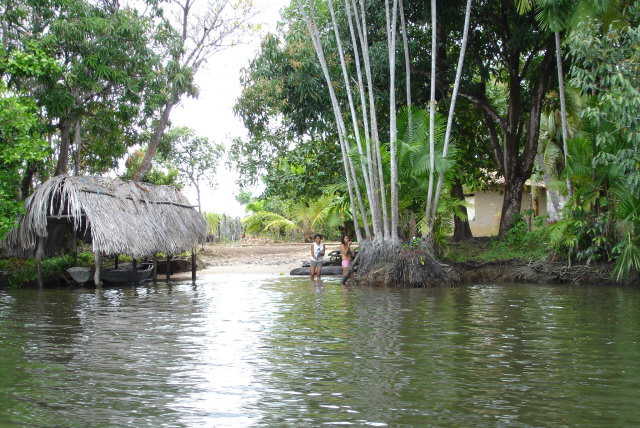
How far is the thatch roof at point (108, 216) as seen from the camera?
16.9 metres

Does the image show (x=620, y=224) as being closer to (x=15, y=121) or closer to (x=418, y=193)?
(x=418, y=193)

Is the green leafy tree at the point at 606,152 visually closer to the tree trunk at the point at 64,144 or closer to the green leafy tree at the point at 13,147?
the green leafy tree at the point at 13,147

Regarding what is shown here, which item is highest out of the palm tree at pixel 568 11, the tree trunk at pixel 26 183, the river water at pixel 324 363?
the palm tree at pixel 568 11

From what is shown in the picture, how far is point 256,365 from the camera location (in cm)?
705

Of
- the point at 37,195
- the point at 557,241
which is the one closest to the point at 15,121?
the point at 37,195

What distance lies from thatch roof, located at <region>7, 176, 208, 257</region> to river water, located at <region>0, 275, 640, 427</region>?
13.9ft

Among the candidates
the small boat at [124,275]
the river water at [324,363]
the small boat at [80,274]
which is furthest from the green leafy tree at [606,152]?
the small boat at [80,274]

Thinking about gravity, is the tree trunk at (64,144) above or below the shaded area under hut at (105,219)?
above

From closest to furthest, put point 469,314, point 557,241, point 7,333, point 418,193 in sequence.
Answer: point 7,333, point 469,314, point 557,241, point 418,193

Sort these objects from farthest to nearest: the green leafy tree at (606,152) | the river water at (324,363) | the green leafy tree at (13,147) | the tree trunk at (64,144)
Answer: the tree trunk at (64,144) → the green leafy tree at (13,147) → the green leafy tree at (606,152) → the river water at (324,363)

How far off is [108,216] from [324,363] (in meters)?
11.5

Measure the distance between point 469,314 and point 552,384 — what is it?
492cm

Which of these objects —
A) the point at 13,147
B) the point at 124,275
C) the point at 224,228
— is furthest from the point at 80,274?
the point at 224,228

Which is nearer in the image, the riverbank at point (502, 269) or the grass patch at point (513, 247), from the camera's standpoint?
the riverbank at point (502, 269)
